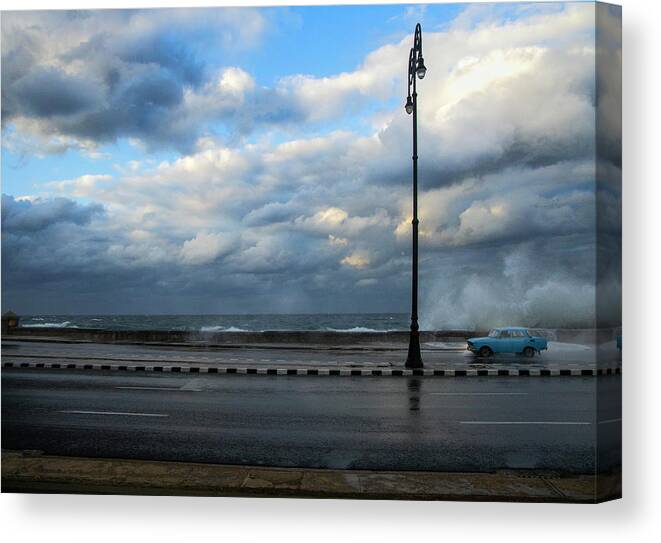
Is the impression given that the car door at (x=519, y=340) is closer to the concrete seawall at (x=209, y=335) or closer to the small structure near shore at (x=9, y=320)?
the concrete seawall at (x=209, y=335)

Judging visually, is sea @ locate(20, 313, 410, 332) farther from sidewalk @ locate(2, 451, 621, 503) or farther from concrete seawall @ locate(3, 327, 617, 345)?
sidewalk @ locate(2, 451, 621, 503)

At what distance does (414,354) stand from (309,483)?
4.95 meters

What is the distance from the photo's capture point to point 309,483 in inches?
248

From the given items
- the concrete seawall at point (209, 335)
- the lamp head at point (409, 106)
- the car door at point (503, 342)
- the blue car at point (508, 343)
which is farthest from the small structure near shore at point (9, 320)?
the car door at point (503, 342)

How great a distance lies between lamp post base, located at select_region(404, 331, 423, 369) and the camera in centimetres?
991

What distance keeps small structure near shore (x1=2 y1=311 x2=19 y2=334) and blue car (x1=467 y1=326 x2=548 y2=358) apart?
767cm

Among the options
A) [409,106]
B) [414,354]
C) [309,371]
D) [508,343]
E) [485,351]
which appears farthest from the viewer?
[309,371]

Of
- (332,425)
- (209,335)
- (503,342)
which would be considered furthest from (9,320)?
(503,342)

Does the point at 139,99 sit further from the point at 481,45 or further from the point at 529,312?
the point at 529,312

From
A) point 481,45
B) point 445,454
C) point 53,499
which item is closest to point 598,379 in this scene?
point 445,454

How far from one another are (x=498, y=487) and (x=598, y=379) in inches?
73.6

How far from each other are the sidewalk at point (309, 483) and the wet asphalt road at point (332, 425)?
170 mm

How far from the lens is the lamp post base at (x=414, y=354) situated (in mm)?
9914

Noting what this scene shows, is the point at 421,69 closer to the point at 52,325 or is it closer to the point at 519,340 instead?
the point at 519,340
